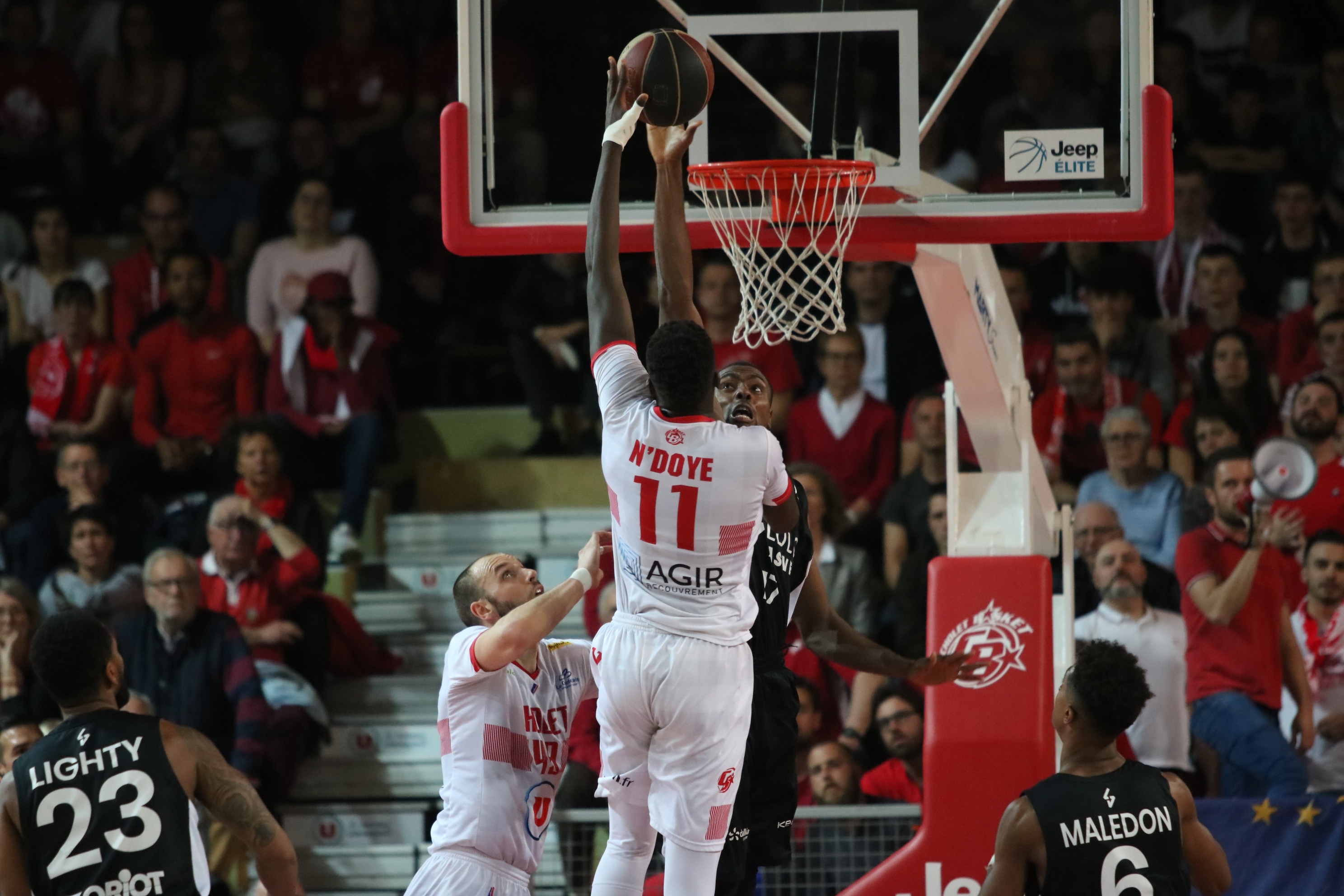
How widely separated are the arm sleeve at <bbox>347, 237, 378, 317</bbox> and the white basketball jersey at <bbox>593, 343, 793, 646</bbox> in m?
6.20

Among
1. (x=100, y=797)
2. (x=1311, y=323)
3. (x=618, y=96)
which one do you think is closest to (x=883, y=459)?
(x=1311, y=323)

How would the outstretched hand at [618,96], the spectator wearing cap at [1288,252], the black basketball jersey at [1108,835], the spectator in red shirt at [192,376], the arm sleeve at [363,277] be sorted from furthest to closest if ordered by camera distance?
the arm sleeve at [363,277], the spectator in red shirt at [192,376], the spectator wearing cap at [1288,252], the outstretched hand at [618,96], the black basketball jersey at [1108,835]

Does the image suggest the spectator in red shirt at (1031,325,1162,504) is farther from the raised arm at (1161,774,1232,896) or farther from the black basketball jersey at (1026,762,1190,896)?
the black basketball jersey at (1026,762,1190,896)

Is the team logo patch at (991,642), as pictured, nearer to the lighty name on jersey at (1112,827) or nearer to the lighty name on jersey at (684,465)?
the lighty name on jersey at (1112,827)

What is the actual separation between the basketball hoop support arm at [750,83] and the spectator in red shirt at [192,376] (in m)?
5.55

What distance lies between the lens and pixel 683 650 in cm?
528

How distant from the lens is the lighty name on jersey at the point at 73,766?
5008mm

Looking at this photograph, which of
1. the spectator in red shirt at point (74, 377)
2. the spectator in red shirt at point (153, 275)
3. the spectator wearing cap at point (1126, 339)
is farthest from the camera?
the spectator in red shirt at point (153, 275)

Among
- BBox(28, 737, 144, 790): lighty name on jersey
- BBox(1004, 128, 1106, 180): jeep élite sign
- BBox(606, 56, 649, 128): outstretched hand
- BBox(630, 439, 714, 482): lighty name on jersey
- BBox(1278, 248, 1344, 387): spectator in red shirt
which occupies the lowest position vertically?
BBox(28, 737, 144, 790): lighty name on jersey

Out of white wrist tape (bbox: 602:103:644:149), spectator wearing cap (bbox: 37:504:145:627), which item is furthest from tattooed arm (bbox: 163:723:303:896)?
spectator wearing cap (bbox: 37:504:145:627)

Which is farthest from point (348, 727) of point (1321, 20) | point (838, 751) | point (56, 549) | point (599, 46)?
point (1321, 20)

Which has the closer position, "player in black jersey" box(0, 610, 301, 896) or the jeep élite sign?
"player in black jersey" box(0, 610, 301, 896)

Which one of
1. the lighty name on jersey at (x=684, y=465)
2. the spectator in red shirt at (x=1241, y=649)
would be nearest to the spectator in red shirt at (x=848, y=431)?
the spectator in red shirt at (x=1241, y=649)

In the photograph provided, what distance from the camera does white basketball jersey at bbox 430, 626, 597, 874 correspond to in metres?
5.68
